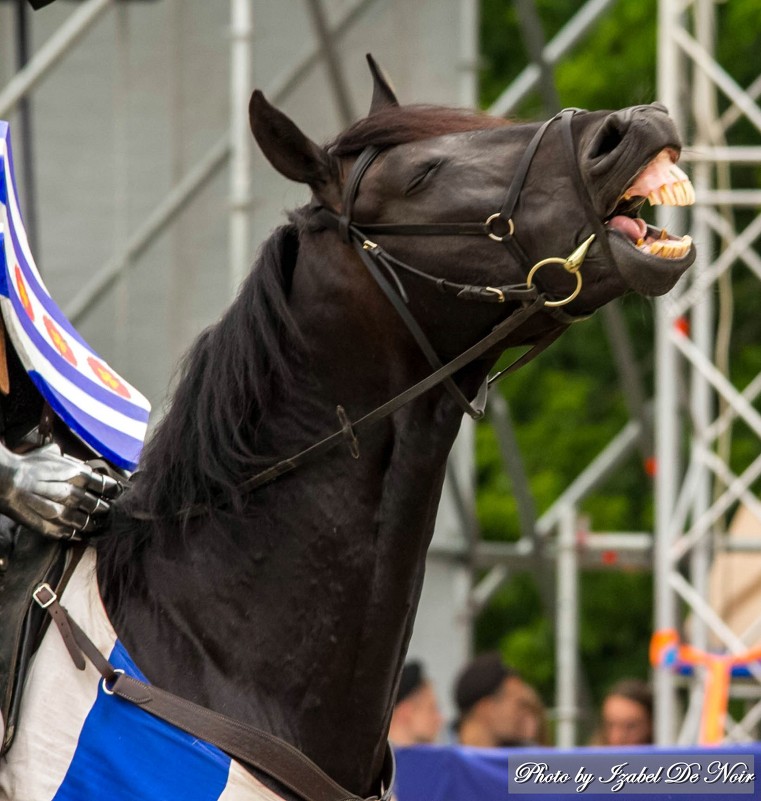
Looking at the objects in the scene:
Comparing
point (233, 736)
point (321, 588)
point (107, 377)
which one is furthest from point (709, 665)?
point (233, 736)

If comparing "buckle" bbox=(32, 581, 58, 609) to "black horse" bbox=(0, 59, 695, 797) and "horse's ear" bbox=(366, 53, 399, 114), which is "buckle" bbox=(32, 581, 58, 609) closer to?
"black horse" bbox=(0, 59, 695, 797)

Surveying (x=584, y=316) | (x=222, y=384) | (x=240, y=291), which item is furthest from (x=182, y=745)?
(x=584, y=316)

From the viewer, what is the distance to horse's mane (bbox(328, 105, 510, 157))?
2.64 meters

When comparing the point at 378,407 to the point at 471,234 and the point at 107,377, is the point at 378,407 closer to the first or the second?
the point at 471,234

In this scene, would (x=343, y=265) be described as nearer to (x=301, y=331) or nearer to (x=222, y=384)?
(x=301, y=331)

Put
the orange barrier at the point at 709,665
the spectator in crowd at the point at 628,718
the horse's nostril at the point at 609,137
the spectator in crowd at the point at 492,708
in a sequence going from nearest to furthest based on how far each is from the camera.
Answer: the horse's nostril at the point at 609,137 → the orange barrier at the point at 709,665 → the spectator in crowd at the point at 628,718 → the spectator in crowd at the point at 492,708

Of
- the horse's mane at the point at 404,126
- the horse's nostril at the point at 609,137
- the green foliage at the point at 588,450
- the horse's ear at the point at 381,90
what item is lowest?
the green foliage at the point at 588,450

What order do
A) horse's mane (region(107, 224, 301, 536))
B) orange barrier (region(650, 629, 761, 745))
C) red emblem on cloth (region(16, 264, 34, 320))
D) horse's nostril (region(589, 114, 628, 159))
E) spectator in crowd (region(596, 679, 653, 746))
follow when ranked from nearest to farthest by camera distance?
horse's nostril (region(589, 114, 628, 159)) → horse's mane (region(107, 224, 301, 536)) → red emblem on cloth (region(16, 264, 34, 320)) → orange barrier (region(650, 629, 761, 745)) → spectator in crowd (region(596, 679, 653, 746))

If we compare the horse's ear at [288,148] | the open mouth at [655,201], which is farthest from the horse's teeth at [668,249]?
the horse's ear at [288,148]

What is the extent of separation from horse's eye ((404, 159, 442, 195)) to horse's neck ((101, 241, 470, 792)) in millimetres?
258

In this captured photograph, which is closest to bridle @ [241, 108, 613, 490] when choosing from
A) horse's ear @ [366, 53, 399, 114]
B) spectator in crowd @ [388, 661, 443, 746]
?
horse's ear @ [366, 53, 399, 114]

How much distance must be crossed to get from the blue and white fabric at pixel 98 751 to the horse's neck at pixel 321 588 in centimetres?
8

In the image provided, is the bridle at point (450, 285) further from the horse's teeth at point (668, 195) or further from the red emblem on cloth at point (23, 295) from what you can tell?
the red emblem on cloth at point (23, 295)

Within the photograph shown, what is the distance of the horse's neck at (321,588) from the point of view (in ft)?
8.28
